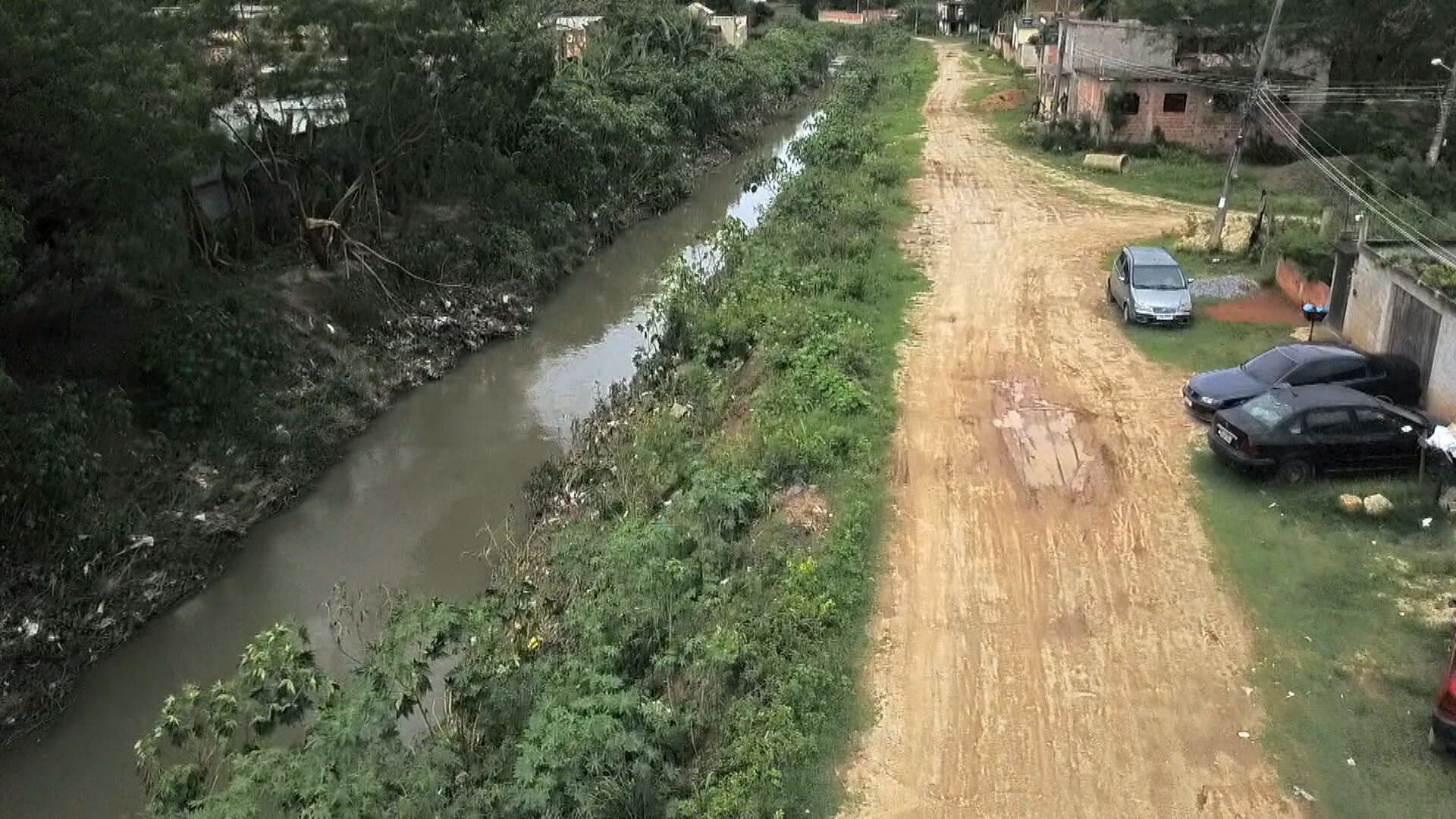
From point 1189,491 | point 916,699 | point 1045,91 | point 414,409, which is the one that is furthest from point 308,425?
point 1045,91

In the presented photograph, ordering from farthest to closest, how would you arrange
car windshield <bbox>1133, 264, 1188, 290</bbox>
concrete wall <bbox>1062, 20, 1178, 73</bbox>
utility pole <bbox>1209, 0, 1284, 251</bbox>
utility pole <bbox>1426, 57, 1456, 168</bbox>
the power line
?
concrete wall <bbox>1062, 20, 1178, 73</bbox> → utility pole <bbox>1426, 57, 1456, 168</bbox> → the power line → utility pole <bbox>1209, 0, 1284, 251</bbox> → car windshield <bbox>1133, 264, 1188, 290</bbox>

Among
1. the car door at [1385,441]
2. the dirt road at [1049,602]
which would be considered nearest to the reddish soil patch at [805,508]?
the dirt road at [1049,602]

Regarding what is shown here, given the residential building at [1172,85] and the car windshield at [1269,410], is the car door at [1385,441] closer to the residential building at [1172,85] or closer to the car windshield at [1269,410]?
the car windshield at [1269,410]

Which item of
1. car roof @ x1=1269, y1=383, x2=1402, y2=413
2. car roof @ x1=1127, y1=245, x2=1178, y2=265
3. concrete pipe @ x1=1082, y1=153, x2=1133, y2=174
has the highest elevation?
concrete pipe @ x1=1082, y1=153, x2=1133, y2=174

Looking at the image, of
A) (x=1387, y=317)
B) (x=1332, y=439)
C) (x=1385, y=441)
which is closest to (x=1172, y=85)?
(x=1387, y=317)

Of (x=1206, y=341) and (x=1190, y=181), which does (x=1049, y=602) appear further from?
(x=1190, y=181)

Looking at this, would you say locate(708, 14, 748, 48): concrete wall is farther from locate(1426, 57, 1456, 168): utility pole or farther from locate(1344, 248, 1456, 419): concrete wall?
locate(1344, 248, 1456, 419): concrete wall

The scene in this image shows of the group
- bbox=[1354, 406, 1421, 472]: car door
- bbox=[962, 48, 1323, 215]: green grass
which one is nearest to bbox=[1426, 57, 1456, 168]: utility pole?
bbox=[962, 48, 1323, 215]: green grass
